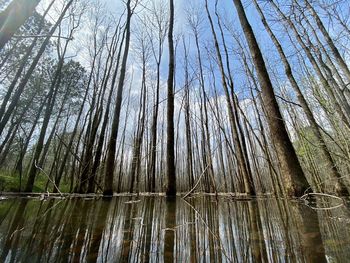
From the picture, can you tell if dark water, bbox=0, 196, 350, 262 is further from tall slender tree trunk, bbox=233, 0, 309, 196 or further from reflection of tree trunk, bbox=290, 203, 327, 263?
tall slender tree trunk, bbox=233, 0, 309, 196

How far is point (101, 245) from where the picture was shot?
104cm

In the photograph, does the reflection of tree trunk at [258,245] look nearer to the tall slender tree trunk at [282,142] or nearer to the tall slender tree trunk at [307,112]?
the tall slender tree trunk at [282,142]

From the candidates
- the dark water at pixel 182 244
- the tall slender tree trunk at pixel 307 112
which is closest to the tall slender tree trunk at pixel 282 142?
the dark water at pixel 182 244

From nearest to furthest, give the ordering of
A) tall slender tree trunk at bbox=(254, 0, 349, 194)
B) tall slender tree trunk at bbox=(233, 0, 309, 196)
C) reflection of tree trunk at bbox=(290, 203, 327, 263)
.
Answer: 1. reflection of tree trunk at bbox=(290, 203, 327, 263)
2. tall slender tree trunk at bbox=(233, 0, 309, 196)
3. tall slender tree trunk at bbox=(254, 0, 349, 194)

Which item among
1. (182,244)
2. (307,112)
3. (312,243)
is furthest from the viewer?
(307,112)

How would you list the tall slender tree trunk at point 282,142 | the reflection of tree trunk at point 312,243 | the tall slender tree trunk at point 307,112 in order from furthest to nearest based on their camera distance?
the tall slender tree trunk at point 307,112
the tall slender tree trunk at point 282,142
the reflection of tree trunk at point 312,243

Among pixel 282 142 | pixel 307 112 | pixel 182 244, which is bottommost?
pixel 182 244

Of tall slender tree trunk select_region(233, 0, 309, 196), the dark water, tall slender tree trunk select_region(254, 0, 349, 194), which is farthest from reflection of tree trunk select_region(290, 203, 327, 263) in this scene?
tall slender tree trunk select_region(254, 0, 349, 194)

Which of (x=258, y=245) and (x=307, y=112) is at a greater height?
(x=307, y=112)

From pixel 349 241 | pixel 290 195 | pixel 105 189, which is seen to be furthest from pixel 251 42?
pixel 105 189

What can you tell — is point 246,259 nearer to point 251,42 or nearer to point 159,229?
point 159,229

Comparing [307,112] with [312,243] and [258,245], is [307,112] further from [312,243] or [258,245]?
[258,245]

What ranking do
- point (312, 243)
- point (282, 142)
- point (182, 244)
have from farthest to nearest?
point (282, 142), point (182, 244), point (312, 243)

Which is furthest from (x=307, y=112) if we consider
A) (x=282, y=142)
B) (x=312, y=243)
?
(x=312, y=243)
